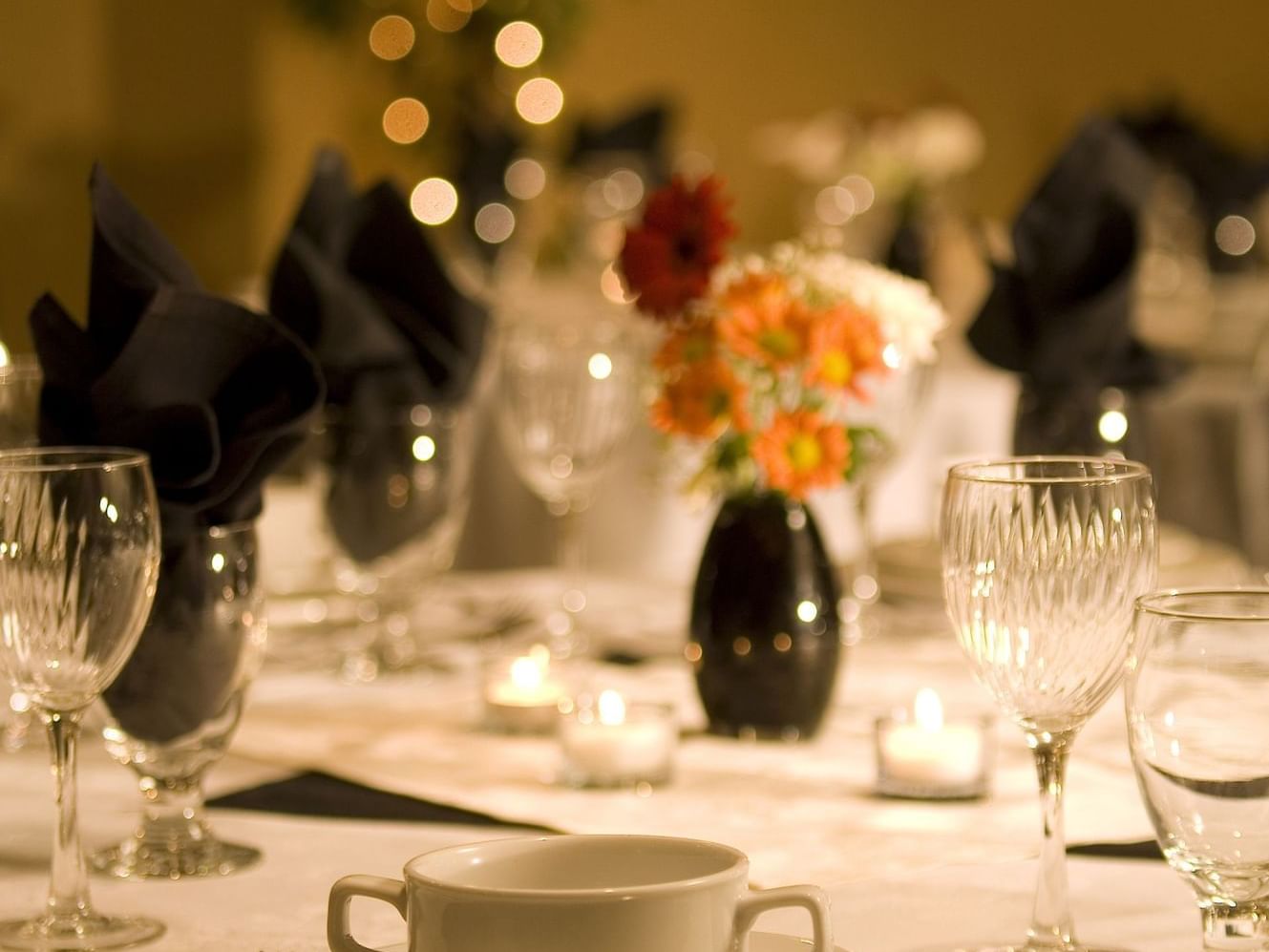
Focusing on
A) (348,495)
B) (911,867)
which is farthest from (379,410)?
(911,867)

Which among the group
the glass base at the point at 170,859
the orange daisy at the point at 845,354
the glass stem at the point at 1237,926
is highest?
the orange daisy at the point at 845,354

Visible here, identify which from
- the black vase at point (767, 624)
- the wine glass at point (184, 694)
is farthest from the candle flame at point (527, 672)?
the wine glass at point (184, 694)

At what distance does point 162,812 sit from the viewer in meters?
1.03

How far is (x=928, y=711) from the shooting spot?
1.18 meters

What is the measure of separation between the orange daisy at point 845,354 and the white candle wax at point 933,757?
0.80 feet

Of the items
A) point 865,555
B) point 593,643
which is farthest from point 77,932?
point 865,555

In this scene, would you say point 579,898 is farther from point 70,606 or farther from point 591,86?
point 591,86

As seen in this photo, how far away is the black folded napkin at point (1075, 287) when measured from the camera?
1689mm

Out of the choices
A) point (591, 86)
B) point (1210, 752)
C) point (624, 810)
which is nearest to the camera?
point (1210, 752)

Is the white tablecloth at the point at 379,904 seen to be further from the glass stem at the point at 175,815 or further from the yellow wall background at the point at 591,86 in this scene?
the yellow wall background at the point at 591,86

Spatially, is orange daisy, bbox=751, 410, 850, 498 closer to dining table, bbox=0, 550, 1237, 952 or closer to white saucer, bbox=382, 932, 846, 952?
dining table, bbox=0, 550, 1237, 952

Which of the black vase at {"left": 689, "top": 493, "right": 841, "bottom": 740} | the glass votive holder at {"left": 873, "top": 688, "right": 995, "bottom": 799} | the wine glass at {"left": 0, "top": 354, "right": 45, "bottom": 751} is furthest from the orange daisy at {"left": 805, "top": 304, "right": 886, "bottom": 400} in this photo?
the wine glass at {"left": 0, "top": 354, "right": 45, "bottom": 751}

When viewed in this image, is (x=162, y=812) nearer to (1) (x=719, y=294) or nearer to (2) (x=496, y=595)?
(1) (x=719, y=294)

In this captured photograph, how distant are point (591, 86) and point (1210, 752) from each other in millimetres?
6507
